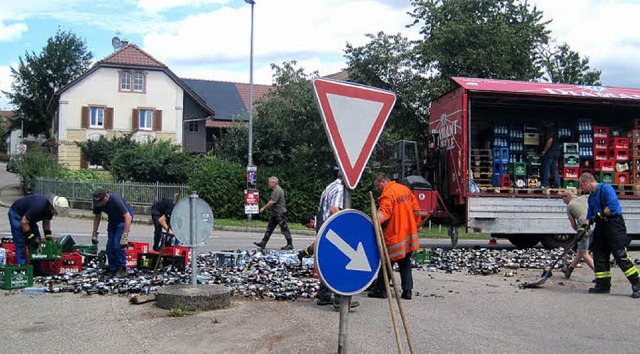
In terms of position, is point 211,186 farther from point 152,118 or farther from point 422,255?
point 152,118

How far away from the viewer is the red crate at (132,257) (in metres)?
10.7

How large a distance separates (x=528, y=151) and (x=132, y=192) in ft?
57.5

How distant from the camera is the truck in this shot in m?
15.1

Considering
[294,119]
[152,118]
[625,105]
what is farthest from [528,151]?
[152,118]

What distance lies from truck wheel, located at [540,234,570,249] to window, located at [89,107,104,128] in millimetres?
36204

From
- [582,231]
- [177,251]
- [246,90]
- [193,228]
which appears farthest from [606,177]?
[246,90]

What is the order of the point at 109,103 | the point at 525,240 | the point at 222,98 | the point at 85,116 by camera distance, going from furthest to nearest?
the point at 222,98, the point at 109,103, the point at 85,116, the point at 525,240

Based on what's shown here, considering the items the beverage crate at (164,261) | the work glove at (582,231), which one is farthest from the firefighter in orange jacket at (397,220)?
the beverage crate at (164,261)

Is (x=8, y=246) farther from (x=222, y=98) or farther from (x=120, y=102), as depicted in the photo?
(x=222, y=98)

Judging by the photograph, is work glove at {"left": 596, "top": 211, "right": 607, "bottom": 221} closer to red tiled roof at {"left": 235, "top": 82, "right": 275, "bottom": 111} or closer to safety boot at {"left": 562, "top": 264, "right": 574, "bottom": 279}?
safety boot at {"left": 562, "top": 264, "right": 574, "bottom": 279}

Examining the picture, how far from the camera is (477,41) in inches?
1011

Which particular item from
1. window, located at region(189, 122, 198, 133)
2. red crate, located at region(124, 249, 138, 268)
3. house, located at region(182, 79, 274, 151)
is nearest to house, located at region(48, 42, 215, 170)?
window, located at region(189, 122, 198, 133)

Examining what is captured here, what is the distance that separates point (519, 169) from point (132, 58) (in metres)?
34.6

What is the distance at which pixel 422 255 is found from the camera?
12273 mm
